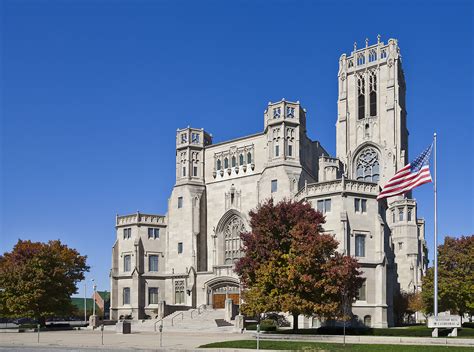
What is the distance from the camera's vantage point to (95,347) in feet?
118

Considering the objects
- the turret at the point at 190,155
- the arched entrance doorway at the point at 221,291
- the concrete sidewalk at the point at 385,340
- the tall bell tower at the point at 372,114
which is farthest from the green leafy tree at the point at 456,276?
the turret at the point at 190,155

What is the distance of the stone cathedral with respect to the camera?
56.8 metres

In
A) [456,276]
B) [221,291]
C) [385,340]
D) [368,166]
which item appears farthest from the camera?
[368,166]

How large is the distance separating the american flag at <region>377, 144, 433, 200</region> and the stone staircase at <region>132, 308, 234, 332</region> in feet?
66.9

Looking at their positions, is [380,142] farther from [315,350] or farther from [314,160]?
[315,350]

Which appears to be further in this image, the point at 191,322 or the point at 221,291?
the point at 221,291

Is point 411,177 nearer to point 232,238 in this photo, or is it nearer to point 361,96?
point 232,238

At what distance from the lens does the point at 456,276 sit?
185ft

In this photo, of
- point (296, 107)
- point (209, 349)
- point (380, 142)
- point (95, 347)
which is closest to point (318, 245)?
point (209, 349)

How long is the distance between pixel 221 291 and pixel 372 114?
41.2m

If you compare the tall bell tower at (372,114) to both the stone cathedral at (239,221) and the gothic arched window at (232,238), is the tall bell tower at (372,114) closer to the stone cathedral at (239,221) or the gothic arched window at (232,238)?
the stone cathedral at (239,221)

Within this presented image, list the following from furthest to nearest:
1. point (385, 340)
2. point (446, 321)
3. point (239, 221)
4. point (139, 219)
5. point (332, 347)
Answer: point (139, 219) → point (239, 221) → point (385, 340) → point (446, 321) → point (332, 347)

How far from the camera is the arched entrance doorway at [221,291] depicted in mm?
68000

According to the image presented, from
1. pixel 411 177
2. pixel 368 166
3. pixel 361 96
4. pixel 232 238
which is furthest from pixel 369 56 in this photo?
pixel 411 177
